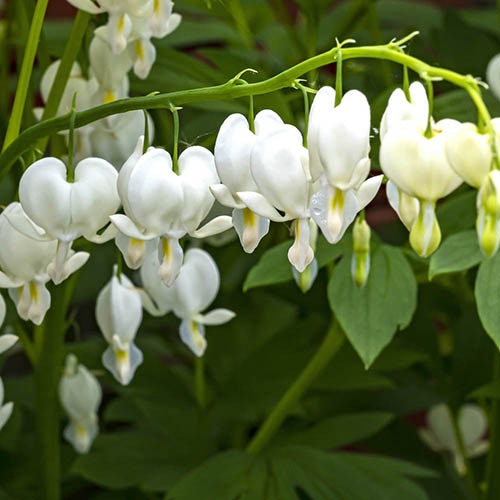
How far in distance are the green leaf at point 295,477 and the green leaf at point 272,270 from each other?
23cm

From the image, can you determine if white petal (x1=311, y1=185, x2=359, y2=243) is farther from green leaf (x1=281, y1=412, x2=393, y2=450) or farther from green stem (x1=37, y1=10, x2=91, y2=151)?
green leaf (x1=281, y1=412, x2=393, y2=450)

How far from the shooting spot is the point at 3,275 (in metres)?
0.78

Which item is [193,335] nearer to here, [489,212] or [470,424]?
[489,212]

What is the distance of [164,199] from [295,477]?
19.5 inches

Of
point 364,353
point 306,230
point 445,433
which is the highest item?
point 306,230

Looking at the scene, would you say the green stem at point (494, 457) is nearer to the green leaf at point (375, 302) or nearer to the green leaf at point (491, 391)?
the green leaf at point (491, 391)

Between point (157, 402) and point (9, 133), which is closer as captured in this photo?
point (9, 133)

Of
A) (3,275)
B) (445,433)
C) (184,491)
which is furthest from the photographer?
(445,433)

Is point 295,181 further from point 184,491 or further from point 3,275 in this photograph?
point 184,491

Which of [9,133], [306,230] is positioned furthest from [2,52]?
[306,230]

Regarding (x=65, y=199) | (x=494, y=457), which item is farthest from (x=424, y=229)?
(x=494, y=457)

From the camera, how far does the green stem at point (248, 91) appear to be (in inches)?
22.8

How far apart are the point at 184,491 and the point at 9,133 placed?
0.41m

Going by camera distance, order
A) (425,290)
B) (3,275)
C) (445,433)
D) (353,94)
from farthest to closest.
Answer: (445,433) → (425,290) → (3,275) → (353,94)
